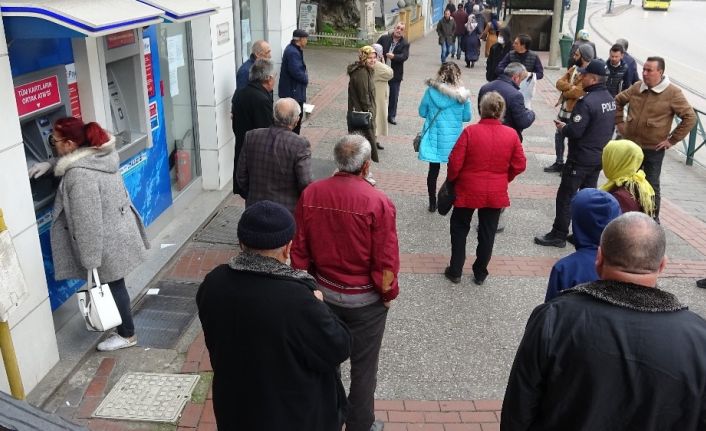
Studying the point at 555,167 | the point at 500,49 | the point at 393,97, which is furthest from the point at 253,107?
the point at 500,49

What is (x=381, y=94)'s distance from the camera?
386 inches

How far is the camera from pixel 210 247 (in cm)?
659

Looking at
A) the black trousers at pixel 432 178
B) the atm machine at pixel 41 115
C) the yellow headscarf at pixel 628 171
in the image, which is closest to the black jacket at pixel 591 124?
the black trousers at pixel 432 178

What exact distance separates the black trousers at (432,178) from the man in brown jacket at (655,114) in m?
2.10

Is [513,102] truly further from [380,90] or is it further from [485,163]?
[380,90]

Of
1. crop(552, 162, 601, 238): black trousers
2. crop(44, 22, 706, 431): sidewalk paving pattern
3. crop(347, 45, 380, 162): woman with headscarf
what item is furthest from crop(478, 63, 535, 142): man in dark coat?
crop(347, 45, 380, 162): woman with headscarf

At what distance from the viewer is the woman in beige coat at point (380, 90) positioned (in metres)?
9.48

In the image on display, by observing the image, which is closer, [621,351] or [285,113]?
[621,351]

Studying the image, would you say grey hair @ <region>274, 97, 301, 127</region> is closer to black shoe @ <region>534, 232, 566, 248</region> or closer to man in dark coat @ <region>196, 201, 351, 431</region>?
man in dark coat @ <region>196, 201, 351, 431</region>

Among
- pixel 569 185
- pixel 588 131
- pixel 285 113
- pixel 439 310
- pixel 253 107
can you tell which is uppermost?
pixel 285 113

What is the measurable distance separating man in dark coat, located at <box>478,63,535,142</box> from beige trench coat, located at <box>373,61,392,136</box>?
3.01 metres

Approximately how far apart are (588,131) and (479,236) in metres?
1.64

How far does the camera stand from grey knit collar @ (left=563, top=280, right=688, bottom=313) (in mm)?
2223

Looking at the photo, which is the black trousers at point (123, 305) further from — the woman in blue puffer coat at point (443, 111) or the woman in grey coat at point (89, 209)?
the woman in blue puffer coat at point (443, 111)
